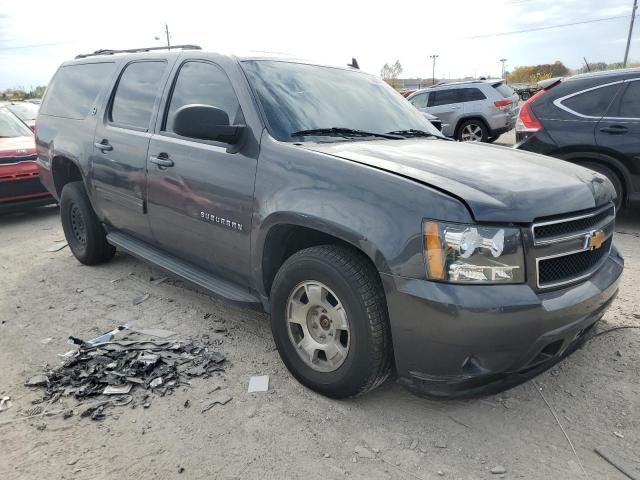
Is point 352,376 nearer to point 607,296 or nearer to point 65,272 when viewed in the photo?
point 607,296

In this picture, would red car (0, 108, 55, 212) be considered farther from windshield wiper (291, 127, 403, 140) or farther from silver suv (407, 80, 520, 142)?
silver suv (407, 80, 520, 142)

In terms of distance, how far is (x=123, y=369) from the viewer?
122 inches

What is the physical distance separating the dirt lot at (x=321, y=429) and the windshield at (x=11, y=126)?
5904 millimetres

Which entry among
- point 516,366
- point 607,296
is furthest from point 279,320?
point 607,296

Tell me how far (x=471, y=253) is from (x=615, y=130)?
15.2 ft

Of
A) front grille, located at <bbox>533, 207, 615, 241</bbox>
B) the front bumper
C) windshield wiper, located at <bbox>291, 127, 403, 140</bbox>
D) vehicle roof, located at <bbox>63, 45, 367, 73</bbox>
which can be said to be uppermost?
vehicle roof, located at <bbox>63, 45, 367, 73</bbox>

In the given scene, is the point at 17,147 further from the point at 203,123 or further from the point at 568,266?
the point at 568,266

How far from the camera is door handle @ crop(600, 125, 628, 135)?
570 centimetres

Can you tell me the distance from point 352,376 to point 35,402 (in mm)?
1792

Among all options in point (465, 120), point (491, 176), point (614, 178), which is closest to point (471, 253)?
point (491, 176)

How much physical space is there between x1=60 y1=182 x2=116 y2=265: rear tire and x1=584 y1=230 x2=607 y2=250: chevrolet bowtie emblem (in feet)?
13.8

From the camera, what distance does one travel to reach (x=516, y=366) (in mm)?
2322

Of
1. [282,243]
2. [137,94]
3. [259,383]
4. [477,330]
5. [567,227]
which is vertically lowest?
[259,383]

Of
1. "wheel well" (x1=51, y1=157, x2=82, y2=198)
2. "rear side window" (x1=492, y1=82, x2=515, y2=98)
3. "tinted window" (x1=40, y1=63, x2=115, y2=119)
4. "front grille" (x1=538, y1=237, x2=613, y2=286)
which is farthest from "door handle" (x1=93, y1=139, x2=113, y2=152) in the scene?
"rear side window" (x1=492, y1=82, x2=515, y2=98)
